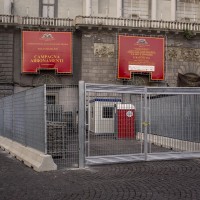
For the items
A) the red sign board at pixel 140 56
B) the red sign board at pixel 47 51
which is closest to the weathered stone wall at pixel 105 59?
the red sign board at pixel 140 56

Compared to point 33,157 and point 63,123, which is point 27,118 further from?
point 63,123

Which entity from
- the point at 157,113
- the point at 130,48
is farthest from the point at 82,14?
the point at 157,113

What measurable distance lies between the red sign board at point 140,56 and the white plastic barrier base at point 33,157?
70.0 ft

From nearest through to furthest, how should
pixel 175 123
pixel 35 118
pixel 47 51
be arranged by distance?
pixel 35 118
pixel 175 123
pixel 47 51

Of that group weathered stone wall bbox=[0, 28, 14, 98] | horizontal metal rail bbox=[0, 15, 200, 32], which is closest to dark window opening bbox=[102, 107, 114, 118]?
weathered stone wall bbox=[0, 28, 14, 98]

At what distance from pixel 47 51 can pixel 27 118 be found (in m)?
22.3

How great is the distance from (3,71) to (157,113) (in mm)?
23158

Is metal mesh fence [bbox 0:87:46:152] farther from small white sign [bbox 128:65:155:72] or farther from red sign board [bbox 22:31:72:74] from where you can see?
small white sign [bbox 128:65:155:72]

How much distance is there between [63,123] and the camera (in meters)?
11.1

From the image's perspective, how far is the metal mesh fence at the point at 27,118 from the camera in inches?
431

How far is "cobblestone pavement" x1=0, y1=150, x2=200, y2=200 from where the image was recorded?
7.64 meters

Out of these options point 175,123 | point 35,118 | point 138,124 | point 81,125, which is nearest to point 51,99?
point 35,118

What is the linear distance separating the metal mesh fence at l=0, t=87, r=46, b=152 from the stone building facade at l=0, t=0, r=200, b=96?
17871mm

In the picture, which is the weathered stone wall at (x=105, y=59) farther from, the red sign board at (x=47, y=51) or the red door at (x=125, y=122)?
the red door at (x=125, y=122)
